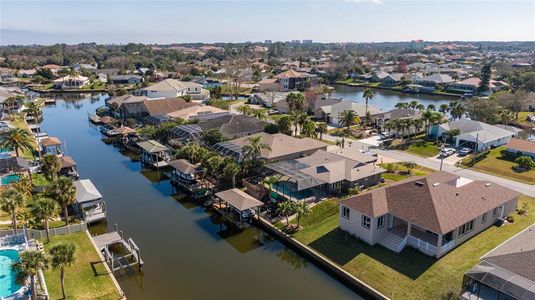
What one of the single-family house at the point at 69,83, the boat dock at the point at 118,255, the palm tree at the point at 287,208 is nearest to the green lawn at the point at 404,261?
the palm tree at the point at 287,208

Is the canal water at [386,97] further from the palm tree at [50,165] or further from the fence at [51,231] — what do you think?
the fence at [51,231]

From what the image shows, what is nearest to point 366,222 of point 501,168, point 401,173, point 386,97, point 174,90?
point 401,173

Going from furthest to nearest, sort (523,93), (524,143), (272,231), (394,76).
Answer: (394,76) < (523,93) < (524,143) < (272,231)

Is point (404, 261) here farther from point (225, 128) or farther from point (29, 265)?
point (225, 128)

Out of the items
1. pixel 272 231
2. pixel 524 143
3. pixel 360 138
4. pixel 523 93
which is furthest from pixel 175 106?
pixel 523 93

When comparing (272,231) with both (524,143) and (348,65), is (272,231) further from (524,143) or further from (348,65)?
(348,65)

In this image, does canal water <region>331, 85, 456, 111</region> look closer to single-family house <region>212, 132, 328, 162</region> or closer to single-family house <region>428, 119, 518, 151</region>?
single-family house <region>428, 119, 518, 151</region>
